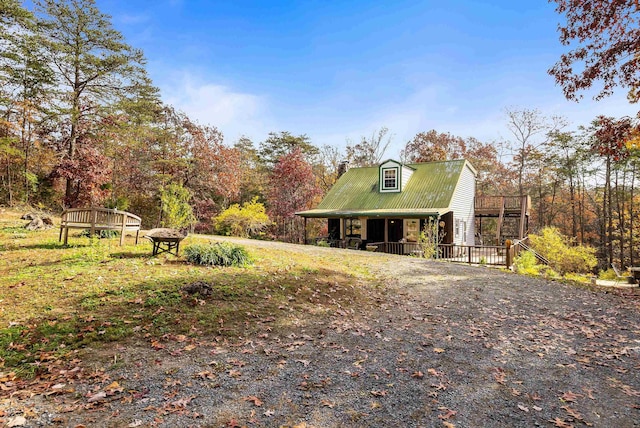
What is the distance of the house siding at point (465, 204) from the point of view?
20.5 m

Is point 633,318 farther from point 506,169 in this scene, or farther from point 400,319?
point 506,169

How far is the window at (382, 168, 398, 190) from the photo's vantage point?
22484mm

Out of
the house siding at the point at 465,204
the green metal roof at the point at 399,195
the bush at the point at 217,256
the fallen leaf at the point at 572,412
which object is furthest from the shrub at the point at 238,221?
the fallen leaf at the point at 572,412

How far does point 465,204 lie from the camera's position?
72.4 feet

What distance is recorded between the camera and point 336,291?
7.69 meters

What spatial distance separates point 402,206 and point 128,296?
17262mm

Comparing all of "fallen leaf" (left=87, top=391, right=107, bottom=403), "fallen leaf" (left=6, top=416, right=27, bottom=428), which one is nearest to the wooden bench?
"fallen leaf" (left=87, top=391, right=107, bottom=403)

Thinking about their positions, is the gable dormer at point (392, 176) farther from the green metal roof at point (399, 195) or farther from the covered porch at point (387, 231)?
the covered porch at point (387, 231)

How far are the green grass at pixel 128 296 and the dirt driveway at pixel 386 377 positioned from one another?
2.04ft

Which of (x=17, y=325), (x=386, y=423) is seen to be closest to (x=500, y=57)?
(x=386, y=423)

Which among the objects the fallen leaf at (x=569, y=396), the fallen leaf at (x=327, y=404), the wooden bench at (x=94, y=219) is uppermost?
the wooden bench at (x=94, y=219)

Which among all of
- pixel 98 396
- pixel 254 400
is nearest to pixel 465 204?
pixel 254 400

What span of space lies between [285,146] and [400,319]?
37.5 m

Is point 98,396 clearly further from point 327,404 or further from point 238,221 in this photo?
point 238,221
